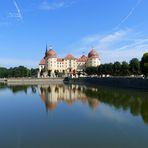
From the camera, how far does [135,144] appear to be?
558 inches

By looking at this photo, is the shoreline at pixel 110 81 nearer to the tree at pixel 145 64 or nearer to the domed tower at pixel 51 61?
the tree at pixel 145 64

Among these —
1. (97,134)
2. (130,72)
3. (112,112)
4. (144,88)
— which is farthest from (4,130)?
(130,72)

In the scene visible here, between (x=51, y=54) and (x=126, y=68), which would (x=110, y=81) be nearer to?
(x=126, y=68)

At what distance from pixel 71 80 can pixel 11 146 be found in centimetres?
8147

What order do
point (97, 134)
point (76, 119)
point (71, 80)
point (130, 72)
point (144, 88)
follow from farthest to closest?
point (71, 80)
point (130, 72)
point (144, 88)
point (76, 119)
point (97, 134)

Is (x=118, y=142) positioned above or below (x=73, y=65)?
below

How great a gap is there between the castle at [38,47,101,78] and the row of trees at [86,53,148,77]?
2459 centimetres

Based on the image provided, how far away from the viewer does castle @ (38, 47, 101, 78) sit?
119 metres

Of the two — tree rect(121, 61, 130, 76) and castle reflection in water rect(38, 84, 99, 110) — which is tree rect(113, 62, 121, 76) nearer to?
tree rect(121, 61, 130, 76)

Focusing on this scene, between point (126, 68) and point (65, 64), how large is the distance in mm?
55041

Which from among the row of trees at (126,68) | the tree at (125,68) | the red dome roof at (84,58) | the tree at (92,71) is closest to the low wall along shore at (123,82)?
the row of trees at (126,68)

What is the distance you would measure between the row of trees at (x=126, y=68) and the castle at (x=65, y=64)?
24.6 m

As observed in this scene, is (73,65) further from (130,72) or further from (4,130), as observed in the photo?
(4,130)

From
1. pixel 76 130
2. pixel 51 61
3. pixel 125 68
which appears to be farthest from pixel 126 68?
pixel 76 130
